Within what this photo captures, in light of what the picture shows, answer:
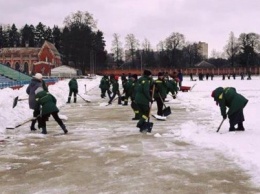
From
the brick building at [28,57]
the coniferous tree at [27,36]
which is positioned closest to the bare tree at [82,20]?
the brick building at [28,57]

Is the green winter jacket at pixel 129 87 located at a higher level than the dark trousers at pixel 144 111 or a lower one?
higher

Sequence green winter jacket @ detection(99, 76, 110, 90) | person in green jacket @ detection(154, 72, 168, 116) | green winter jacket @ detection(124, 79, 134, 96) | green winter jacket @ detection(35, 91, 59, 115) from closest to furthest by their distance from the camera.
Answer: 1. green winter jacket @ detection(35, 91, 59, 115)
2. person in green jacket @ detection(154, 72, 168, 116)
3. green winter jacket @ detection(124, 79, 134, 96)
4. green winter jacket @ detection(99, 76, 110, 90)

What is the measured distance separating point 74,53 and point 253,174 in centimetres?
8722

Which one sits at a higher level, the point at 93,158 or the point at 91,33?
the point at 91,33

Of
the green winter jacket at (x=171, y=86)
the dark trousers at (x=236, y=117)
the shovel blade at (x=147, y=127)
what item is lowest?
the shovel blade at (x=147, y=127)

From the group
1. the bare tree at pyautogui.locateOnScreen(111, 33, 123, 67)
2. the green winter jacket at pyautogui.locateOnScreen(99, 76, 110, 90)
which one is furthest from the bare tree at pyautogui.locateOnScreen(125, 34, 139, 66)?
the green winter jacket at pyautogui.locateOnScreen(99, 76, 110, 90)

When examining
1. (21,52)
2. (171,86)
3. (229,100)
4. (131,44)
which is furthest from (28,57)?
(229,100)

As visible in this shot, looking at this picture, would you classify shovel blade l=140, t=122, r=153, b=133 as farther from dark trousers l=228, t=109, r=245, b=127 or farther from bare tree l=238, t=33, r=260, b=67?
bare tree l=238, t=33, r=260, b=67

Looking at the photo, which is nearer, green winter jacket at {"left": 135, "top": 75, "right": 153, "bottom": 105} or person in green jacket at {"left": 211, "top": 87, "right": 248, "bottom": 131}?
person in green jacket at {"left": 211, "top": 87, "right": 248, "bottom": 131}

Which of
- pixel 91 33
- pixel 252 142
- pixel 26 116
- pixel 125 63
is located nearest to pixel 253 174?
pixel 252 142

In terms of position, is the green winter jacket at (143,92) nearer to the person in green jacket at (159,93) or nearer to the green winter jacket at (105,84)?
the person in green jacket at (159,93)

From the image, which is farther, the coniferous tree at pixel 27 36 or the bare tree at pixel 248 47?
the coniferous tree at pixel 27 36

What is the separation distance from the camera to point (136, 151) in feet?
28.0

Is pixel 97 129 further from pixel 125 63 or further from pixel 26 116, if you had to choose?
pixel 125 63
